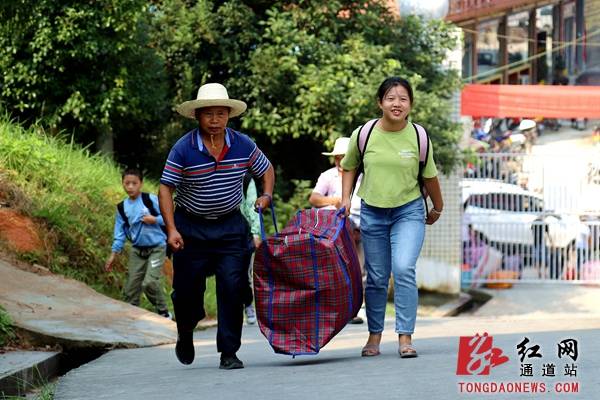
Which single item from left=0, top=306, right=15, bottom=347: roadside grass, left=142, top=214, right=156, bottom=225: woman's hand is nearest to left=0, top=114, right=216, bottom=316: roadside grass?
left=142, top=214, right=156, bottom=225: woman's hand

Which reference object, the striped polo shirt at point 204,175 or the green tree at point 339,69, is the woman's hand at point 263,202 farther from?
the green tree at point 339,69

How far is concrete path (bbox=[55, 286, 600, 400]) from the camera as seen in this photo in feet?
22.4

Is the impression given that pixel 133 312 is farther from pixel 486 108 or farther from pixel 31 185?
pixel 486 108

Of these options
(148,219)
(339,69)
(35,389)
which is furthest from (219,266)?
(339,69)

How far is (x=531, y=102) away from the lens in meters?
21.1

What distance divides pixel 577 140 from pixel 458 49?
7.06m

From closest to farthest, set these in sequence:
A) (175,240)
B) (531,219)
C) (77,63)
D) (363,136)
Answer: (175,240) < (363,136) < (77,63) < (531,219)

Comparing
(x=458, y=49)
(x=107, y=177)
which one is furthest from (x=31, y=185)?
(x=458, y=49)

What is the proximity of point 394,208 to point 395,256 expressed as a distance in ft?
1.03

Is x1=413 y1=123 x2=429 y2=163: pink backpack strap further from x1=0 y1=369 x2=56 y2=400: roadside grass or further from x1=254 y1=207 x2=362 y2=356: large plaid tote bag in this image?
x1=0 y1=369 x2=56 y2=400: roadside grass

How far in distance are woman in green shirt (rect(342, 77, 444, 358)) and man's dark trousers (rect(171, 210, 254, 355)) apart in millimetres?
845

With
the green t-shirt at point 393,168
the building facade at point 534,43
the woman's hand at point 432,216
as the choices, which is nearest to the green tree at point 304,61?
Answer: the building facade at point 534,43

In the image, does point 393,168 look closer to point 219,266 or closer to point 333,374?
point 219,266

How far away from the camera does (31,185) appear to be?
571 inches
